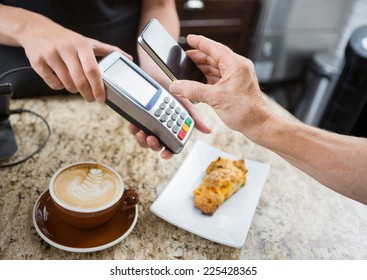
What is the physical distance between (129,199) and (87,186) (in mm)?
81

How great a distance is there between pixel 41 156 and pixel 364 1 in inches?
83.6

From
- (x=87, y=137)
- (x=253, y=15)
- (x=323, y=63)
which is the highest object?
(x=87, y=137)

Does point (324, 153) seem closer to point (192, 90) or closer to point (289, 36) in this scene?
point (192, 90)

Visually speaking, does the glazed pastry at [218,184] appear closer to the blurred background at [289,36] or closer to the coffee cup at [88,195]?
the coffee cup at [88,195]

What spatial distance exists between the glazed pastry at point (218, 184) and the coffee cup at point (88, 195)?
0.14 meters

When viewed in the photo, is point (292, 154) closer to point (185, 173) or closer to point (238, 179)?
point (238, 179)

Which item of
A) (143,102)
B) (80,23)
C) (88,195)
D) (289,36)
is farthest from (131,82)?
(289,36)

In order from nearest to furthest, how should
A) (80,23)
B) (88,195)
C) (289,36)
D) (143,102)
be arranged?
(88,195)
(143,102)
(80,23)
(289,36)

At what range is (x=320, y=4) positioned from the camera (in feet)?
7.24

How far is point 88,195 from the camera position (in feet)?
2.15

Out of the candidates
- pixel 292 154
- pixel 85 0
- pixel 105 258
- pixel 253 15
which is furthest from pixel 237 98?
pixel 253 15

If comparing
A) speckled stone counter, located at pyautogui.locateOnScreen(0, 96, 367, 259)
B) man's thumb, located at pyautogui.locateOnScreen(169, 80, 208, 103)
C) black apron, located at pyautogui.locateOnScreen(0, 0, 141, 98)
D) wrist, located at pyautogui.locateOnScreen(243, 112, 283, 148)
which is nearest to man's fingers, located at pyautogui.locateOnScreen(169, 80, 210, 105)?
man's thumb, located at pyautogui.locateOnScreen(169, 80, 208, 103)

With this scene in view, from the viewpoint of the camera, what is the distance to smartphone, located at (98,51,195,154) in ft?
2.42

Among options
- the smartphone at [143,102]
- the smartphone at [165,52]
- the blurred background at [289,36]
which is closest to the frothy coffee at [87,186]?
the smartphone at [143,102]
